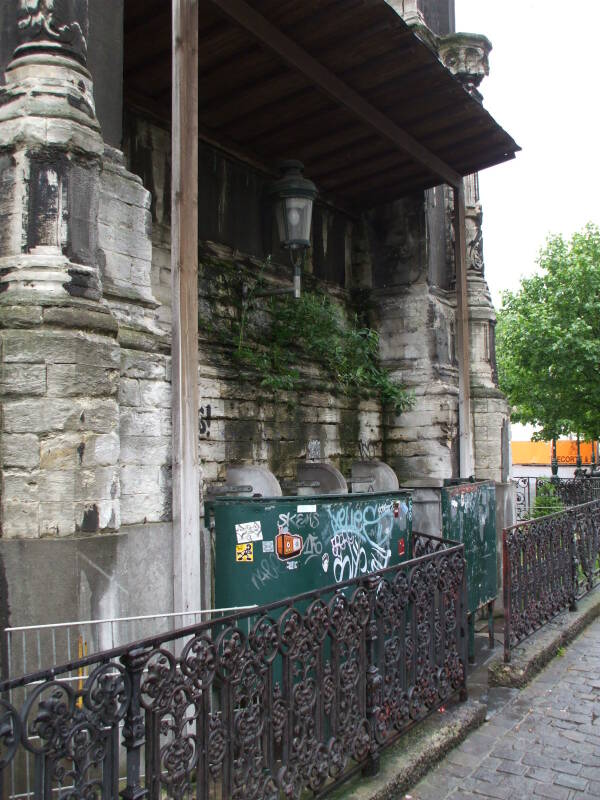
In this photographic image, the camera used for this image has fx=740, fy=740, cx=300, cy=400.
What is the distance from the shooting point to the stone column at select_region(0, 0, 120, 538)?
12.8 ft

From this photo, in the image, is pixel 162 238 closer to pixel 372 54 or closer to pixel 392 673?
pixel 372 54

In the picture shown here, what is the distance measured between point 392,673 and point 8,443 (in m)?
2.48

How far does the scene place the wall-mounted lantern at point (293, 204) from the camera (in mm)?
6949

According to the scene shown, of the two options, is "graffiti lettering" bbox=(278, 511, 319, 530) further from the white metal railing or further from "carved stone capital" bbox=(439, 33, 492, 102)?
"carved stone capital" bbox=(439, 33, 492, 102)

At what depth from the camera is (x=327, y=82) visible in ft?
21.7

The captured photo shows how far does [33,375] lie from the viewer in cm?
389

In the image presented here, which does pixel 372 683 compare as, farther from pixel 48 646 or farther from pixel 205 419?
pixel 205 419

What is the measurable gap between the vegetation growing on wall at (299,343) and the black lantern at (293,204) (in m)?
0.82

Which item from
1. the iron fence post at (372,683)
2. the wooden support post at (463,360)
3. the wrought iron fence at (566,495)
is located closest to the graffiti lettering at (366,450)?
the wooden support post at (463,360)

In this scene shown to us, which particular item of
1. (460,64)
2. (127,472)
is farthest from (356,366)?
(127,472)

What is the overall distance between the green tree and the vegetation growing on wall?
10024 mm

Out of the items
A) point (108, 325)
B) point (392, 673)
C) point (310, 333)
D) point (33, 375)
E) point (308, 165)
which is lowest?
point (392, 673)

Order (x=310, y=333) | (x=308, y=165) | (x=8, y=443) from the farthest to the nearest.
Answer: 1. (x=308, y=165)
2. (x=310, y=333)
3. (x=8, y=443)

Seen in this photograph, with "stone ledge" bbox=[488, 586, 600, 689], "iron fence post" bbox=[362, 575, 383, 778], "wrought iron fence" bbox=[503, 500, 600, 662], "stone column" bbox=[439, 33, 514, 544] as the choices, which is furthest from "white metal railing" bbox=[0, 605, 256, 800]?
"stone column" bbox=[439, 33, 514, 544]
